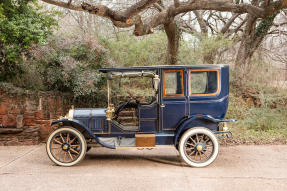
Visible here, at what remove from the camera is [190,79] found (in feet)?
17.8

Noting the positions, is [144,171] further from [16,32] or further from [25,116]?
[16,32]

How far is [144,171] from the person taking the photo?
5.05 metres

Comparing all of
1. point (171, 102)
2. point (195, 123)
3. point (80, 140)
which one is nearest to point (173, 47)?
point (171, 102)

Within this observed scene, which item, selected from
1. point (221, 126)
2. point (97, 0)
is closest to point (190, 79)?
point (221, 126)

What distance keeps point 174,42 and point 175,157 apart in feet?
17.9

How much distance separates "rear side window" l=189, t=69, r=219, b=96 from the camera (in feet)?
17.7

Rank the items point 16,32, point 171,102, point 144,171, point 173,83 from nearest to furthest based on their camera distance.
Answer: point 144,171
point 171,102
point 173,83
point 16,32

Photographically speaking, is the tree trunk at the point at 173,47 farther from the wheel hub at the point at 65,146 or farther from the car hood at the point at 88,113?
the wheel hub at the point at 65,146

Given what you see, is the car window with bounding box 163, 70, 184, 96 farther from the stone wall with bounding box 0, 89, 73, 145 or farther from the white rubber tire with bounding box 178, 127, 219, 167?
the stone wall with bounding box 0, 89, 73, 145

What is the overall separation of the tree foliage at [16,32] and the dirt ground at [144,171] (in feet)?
8.40

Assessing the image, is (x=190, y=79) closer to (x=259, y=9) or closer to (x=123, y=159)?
(x=123, y=159)

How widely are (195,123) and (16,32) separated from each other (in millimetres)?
5152

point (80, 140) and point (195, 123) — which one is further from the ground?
point (195, 123)

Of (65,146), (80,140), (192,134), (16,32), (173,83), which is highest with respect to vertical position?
(16,32)
